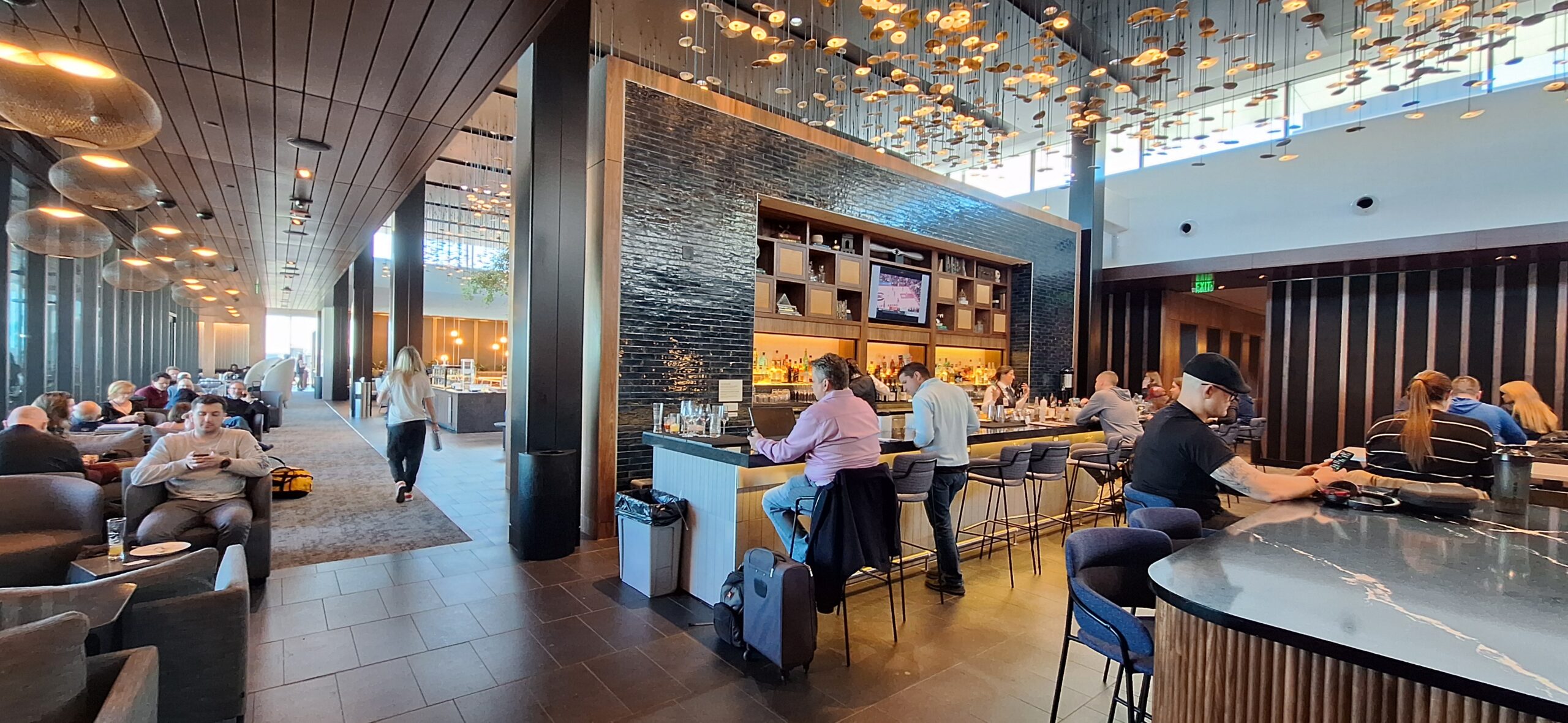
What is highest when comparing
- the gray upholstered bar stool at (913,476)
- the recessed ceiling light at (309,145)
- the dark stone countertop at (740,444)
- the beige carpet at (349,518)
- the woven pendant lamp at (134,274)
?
the recessed ceiling light at (309,145)

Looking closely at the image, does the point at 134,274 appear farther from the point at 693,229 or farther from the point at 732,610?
the point at 732,610

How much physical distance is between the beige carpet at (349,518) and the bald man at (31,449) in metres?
1.38

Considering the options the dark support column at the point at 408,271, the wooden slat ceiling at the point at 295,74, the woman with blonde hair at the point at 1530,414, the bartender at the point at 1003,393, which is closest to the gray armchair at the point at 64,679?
the wooden slat ceiling at the point at 295,74

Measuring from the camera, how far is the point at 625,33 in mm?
7145

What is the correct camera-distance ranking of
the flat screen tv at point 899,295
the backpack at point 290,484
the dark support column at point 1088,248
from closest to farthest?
the backpack at point 290,484, the flat screen tv at point 899,295, the dark support column at point 1088,248

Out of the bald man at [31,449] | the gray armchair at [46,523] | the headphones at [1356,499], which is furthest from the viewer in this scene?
the bald man at [31,449]

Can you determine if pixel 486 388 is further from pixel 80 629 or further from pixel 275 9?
pixel 80 629

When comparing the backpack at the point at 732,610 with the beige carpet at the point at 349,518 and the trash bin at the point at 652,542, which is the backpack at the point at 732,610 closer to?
the trash bin at the point at 652,542

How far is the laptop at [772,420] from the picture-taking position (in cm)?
466

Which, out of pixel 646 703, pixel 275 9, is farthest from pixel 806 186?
pixel 646 703

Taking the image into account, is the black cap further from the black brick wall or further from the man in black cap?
the black brick wall

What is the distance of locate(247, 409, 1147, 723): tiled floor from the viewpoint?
2867 mm

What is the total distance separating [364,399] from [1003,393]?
14.9 metres

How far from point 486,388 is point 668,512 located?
1062cm
